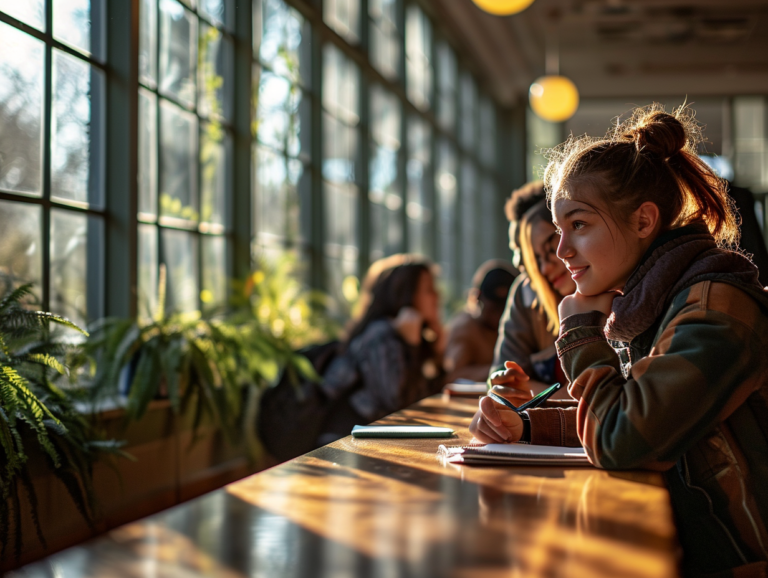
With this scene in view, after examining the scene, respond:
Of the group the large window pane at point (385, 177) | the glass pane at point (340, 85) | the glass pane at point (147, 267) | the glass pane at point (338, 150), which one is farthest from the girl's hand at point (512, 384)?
the large window pane at point (385, 177)

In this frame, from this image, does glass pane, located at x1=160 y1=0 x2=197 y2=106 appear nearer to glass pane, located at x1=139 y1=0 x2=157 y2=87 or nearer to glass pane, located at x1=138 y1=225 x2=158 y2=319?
glass pane, located at x1=139 y1=0 x2=157 y2=87

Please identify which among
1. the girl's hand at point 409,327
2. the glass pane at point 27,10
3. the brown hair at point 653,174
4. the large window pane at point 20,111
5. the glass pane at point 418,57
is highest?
the glass pane at point 418,57

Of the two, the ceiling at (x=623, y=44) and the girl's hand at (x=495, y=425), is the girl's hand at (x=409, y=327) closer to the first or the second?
the girl's hand at (x=495, y=425)

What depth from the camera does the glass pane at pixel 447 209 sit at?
10.1 metres

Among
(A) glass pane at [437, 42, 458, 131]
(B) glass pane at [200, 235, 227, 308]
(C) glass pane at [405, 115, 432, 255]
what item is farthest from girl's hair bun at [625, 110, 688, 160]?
(A) glass pane at [437, 42, 458, 131]

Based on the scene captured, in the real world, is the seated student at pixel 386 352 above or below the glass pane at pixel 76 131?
below

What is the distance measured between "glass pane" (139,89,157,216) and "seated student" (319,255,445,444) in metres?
1.15

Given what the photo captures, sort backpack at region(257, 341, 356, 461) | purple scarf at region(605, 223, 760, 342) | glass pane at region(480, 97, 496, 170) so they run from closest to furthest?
purple scarf at region(605, 223, 760, 342), backpack at region(257, 341, 356, 461), glass pane at region(480, 97, 496, 170)

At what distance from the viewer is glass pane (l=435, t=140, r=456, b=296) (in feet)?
33.0

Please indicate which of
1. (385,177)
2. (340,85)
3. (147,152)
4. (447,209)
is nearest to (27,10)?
(147,152)

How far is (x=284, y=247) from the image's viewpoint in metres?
5.40

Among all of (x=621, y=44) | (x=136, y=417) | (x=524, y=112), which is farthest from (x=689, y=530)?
(x=524, y=112)

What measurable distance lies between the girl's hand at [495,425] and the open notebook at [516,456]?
8cm

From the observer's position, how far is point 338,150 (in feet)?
21.4
